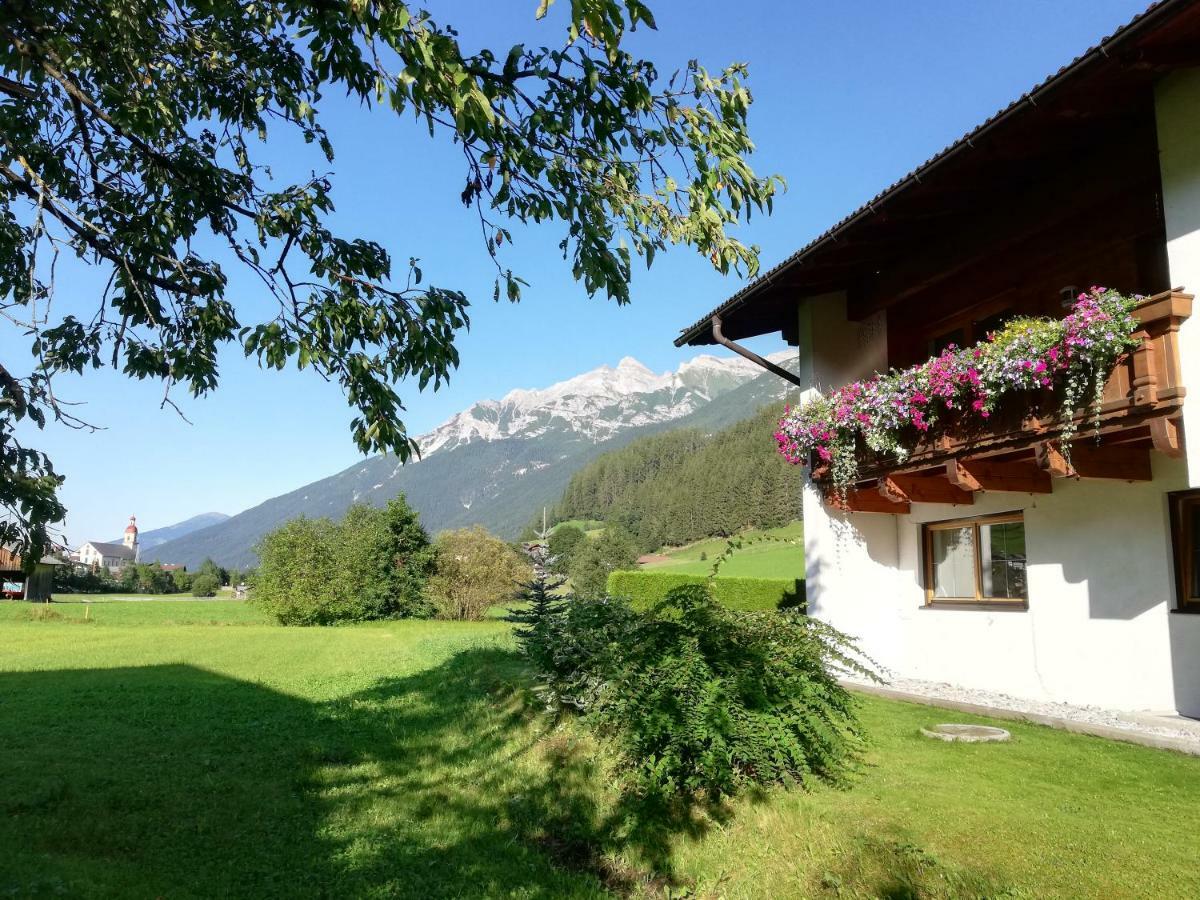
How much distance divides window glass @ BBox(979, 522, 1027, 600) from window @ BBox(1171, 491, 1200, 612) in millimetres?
1916

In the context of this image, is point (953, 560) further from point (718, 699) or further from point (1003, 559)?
point (718, 699)

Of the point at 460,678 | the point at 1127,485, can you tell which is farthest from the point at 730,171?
the point at 460,678

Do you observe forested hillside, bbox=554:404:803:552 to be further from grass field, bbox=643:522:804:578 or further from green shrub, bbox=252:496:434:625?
green shrub, bbox=252:496:434:625

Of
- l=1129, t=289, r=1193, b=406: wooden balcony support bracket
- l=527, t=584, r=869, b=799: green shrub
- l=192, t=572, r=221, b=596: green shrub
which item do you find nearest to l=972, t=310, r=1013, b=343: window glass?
l=1129, t=289, r=1193, b=406: wooden balcony support bracket

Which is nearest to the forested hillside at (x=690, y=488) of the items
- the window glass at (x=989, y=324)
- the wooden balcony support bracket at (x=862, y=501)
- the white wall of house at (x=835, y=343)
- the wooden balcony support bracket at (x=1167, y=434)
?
the white wall of house at (x=835, y=343)

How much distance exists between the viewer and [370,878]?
471cm

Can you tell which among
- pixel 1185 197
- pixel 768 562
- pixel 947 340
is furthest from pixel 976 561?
pixel 768 562

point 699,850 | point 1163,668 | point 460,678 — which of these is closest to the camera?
point 699,850

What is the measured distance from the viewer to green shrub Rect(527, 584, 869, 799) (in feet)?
18.4

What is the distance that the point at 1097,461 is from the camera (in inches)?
290

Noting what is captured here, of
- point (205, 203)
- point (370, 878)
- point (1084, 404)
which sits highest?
point (205, 203)

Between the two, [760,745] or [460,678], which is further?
[460,678]

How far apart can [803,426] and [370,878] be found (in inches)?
302

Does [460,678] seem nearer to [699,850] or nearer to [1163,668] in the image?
[699,850]
